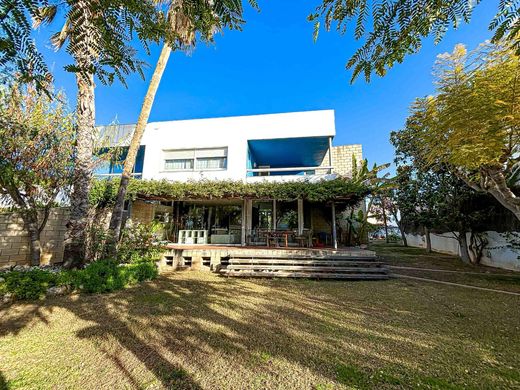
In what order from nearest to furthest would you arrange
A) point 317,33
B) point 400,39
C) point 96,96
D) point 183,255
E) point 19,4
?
point 19,4 < point 400,39 < point 317,33 < point 96,96 < point 183,255

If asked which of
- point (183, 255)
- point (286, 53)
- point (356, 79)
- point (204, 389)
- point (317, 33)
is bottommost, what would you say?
point (204, 389)

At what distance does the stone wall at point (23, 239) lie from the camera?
8188 mm

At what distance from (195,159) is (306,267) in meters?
9.41

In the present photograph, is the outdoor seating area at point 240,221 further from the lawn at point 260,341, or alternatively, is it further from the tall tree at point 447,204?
the lawn at point 260,341

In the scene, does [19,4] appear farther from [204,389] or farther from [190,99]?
[190,99]

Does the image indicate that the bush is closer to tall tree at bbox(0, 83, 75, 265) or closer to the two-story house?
tall tree at bbox(0, 83, 75, 265)

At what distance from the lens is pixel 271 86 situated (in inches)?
594

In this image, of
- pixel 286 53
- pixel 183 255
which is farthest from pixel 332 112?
pixel 183 255

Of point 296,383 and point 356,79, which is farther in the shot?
point 296,383

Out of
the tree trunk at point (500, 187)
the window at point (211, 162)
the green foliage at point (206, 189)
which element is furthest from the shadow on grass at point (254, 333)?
the window at point (211, 162)

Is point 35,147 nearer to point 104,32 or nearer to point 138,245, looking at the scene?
point 138,245

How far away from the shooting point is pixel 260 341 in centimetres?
403

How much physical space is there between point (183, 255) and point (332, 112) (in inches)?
447

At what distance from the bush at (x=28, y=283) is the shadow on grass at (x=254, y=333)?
435 millimetres
